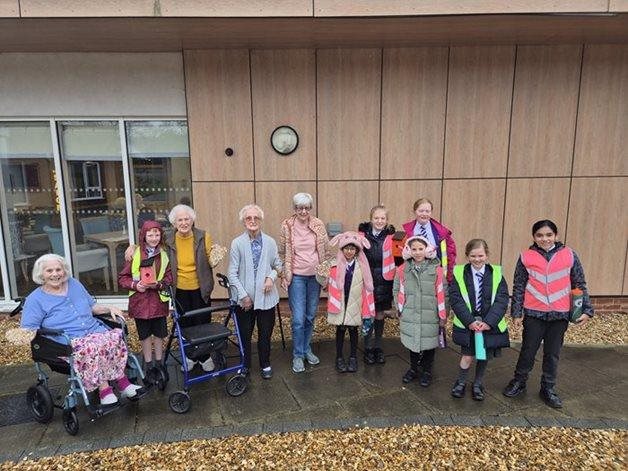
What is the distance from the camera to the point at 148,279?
3.73 meters

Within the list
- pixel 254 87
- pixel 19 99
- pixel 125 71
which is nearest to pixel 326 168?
pixel 254 87

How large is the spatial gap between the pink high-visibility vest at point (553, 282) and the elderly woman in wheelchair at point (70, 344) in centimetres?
340

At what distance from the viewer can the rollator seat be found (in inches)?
139

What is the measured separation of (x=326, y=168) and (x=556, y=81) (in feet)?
10.5

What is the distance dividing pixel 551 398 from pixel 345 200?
10.6 feet

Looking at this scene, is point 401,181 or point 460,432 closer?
point 460,432

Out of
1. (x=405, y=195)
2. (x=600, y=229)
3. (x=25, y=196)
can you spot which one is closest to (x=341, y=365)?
(x=405, y=195)

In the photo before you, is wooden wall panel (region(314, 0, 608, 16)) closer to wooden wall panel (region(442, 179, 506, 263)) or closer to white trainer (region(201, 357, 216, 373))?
wooden wall panel (region(442, 179, 506, 263))

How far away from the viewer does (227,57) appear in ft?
17.6

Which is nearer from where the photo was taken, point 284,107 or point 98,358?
point 98,358

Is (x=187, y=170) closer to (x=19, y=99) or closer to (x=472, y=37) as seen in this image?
(x=19, y=99)

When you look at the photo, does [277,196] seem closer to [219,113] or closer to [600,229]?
[219,113]

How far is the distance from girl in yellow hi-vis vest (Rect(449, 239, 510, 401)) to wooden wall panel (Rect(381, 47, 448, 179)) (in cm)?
229

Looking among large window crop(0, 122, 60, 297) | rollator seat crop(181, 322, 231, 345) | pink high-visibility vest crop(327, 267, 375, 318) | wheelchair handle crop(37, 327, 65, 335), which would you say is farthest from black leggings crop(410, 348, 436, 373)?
large window crop(0, 122, 60, 297)
